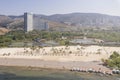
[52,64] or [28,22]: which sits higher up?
[28,22]

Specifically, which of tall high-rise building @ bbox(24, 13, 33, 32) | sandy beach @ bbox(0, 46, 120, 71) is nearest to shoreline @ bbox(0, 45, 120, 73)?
sandy beach @ bbox(0, 46, 120, 71)

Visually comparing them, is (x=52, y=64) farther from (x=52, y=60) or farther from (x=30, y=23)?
(x=30, y=23)

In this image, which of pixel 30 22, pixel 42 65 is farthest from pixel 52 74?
pixel 30 22

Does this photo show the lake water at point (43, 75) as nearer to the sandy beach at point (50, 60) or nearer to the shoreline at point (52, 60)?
the shoreline at point (52, 60)

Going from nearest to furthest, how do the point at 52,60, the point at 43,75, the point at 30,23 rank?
the point at 43,75, the point at 52,60, the point at 30,23

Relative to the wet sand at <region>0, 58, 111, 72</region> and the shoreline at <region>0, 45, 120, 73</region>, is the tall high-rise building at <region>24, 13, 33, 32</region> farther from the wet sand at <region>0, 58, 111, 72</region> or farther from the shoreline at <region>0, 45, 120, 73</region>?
the wet sand at <region>0, 58, 111, 72</region>

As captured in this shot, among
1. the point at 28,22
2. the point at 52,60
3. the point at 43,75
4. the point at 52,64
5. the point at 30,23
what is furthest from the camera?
the point at 30,23

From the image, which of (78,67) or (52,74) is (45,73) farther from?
(78,67)

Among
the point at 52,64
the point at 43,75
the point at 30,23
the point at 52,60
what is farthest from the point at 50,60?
the point at 30,23
